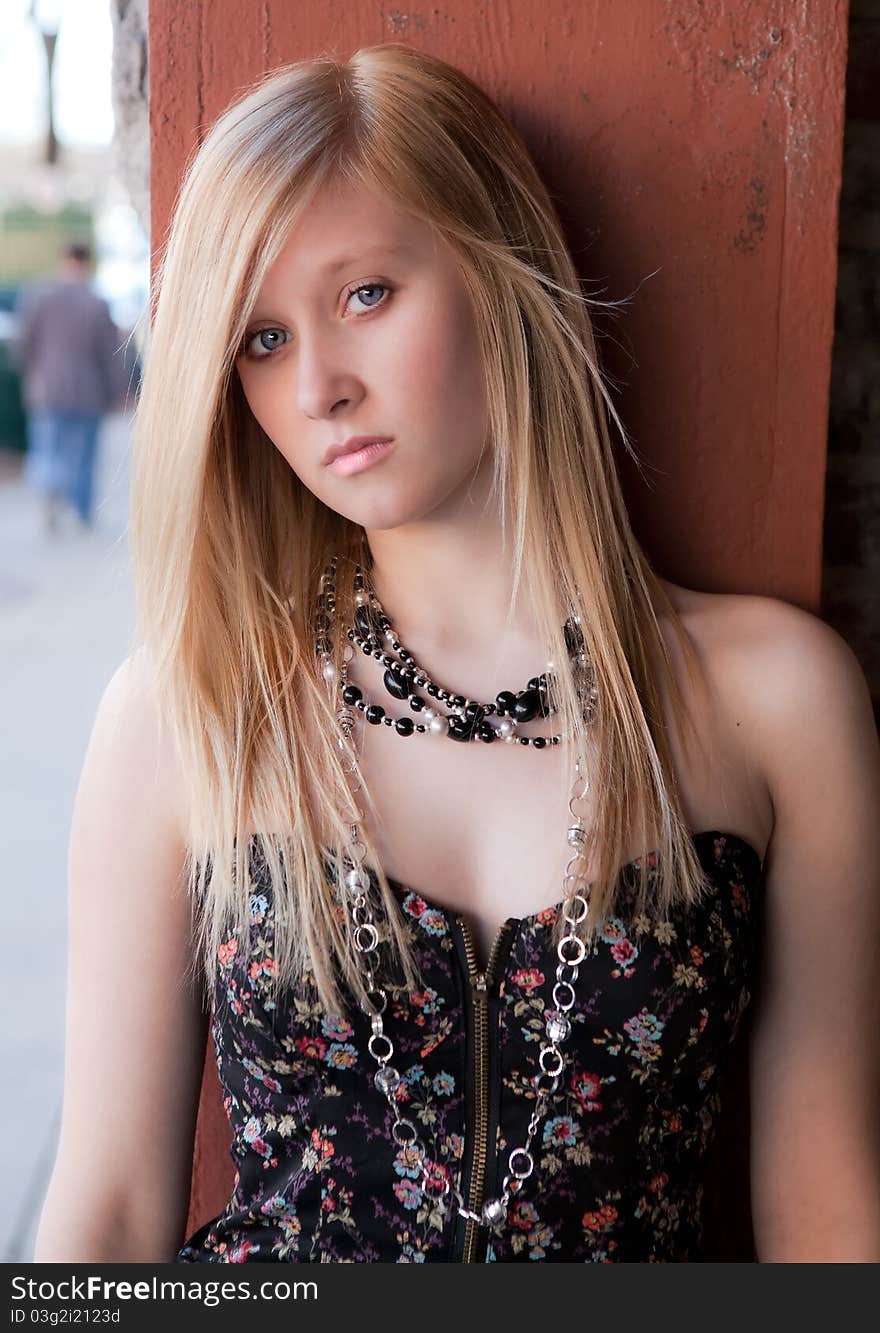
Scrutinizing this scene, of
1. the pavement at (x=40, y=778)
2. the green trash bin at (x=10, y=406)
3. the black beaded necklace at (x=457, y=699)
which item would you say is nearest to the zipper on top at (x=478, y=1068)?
the black beaded necklace at (x=457, y=699)

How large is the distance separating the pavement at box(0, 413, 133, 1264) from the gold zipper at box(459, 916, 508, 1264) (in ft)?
2.03

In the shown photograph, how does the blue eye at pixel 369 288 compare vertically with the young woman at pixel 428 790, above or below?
above

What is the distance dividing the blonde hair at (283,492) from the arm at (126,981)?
4cm

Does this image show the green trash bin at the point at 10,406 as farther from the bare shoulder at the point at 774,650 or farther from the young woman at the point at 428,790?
the bare shoulder at the point at 774,650

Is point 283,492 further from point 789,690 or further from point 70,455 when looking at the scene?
point 70,455

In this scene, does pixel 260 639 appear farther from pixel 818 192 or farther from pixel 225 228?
pixel 818 192

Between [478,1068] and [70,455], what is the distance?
8.26m

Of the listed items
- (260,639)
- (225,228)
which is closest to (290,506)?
(260,639)

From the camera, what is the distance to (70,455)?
902 centimetres

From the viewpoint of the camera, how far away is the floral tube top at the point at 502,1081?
54.5 inches

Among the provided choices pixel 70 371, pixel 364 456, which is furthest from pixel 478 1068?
pixel 70 371

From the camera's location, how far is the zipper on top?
1.39 metres

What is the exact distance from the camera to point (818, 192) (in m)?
1.55

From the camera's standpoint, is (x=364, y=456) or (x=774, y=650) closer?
(x=364, y=456)
